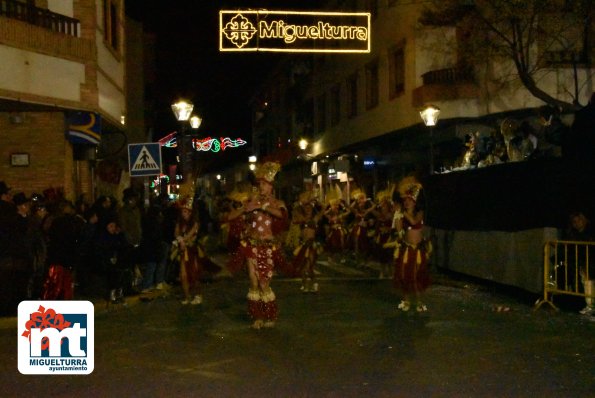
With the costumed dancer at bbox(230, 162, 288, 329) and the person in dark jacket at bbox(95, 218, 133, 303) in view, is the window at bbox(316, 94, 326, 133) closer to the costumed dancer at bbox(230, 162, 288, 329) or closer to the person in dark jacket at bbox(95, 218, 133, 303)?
the person in dark jacket at bbox(95, 218, 133, 303)

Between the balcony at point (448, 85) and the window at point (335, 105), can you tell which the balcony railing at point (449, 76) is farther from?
the window at point (335, 105)

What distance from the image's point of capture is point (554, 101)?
2227 cm

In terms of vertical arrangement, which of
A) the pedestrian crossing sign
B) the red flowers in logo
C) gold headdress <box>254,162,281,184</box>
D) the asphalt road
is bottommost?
the asphalt road

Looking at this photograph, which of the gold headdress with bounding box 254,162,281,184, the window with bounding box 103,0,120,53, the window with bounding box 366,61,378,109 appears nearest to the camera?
the gold headdress with bounding box 254,162,281,184

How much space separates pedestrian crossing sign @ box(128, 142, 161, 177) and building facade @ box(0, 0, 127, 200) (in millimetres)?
1991

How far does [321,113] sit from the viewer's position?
44.9m

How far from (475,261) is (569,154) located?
10.7 ft

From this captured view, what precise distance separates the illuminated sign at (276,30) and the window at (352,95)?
17140mm

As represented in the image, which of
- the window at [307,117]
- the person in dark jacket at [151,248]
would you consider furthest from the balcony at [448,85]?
the window at [307,117]

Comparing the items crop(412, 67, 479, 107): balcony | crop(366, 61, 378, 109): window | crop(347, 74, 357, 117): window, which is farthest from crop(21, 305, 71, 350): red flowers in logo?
crop(347, 74, 357, 117): window

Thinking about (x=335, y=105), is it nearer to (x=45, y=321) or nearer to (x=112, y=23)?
(x=112, y=23)

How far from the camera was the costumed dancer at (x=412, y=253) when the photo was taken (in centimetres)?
1301

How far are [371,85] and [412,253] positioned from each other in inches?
867

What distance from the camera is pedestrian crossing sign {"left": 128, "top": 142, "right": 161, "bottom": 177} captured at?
18.3 metres
